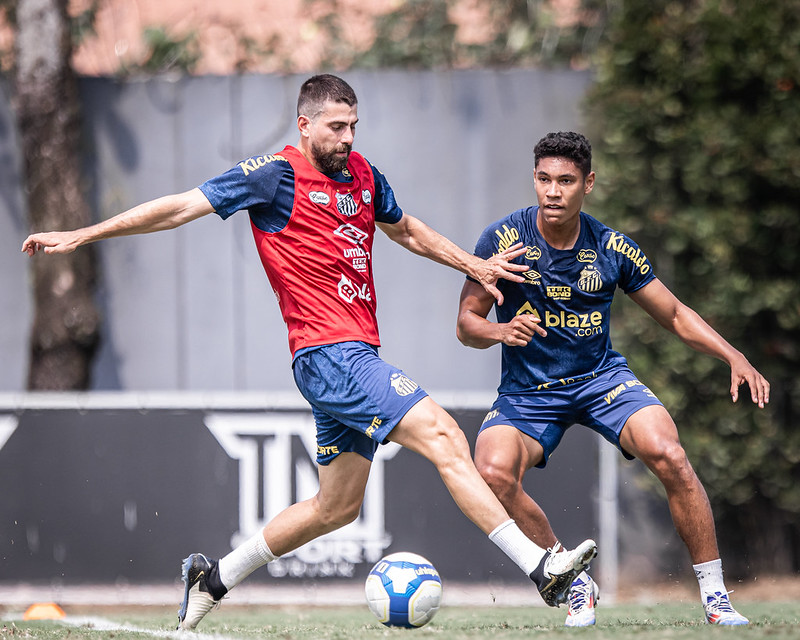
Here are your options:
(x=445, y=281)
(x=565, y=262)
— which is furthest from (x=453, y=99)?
(x=565, y=262)

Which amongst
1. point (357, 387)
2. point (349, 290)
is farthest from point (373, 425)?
point (349, 290)

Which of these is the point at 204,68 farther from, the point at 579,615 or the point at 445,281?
the point at 579,615

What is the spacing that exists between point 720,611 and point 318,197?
2.72 metres

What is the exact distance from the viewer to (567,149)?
5.37 metres

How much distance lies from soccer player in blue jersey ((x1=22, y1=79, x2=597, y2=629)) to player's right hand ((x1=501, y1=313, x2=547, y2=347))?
0.23 m

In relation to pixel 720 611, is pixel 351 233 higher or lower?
higher

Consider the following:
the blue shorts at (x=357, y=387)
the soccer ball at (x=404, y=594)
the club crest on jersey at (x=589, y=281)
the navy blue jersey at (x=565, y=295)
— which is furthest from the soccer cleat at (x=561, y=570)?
the club crest on jersey at (x=589, y=281)

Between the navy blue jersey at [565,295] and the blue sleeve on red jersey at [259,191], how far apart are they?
47.3 inches

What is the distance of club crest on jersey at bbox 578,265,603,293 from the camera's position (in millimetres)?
5492

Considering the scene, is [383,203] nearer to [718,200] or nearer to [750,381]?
[750,381]

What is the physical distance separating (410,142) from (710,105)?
102 inches

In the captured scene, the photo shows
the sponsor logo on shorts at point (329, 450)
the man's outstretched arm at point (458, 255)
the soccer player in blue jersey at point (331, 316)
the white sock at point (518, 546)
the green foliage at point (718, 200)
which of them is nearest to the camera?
the white sock at point (518, 546)

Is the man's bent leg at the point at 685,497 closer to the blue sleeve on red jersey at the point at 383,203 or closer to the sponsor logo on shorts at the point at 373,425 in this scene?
the sponsor logo on shorts at the point at 373,425

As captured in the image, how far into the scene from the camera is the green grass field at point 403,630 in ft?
15.1
